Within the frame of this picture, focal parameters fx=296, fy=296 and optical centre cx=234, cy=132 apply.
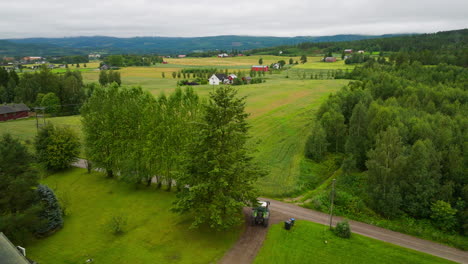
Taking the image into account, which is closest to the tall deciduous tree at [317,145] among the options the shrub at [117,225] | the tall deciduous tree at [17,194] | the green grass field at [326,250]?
the green grass field at [326,250]

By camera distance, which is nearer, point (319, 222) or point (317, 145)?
point (319, 222)

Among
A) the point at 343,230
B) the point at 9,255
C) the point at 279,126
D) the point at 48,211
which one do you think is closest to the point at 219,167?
the point at 343,230

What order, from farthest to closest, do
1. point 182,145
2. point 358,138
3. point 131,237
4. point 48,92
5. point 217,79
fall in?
point 217,79, point 48,92, point 358,138, point 182,145, point 131,237

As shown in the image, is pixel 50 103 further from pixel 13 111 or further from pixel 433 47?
pixel 433 47

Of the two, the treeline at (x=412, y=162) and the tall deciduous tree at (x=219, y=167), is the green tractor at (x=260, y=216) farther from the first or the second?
the treeline at (x=412, y=162)

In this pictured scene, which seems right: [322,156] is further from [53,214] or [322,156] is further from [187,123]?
[53,214]

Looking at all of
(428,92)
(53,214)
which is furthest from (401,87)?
(53,214)

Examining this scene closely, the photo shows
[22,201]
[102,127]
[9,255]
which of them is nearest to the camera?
[9,255]
